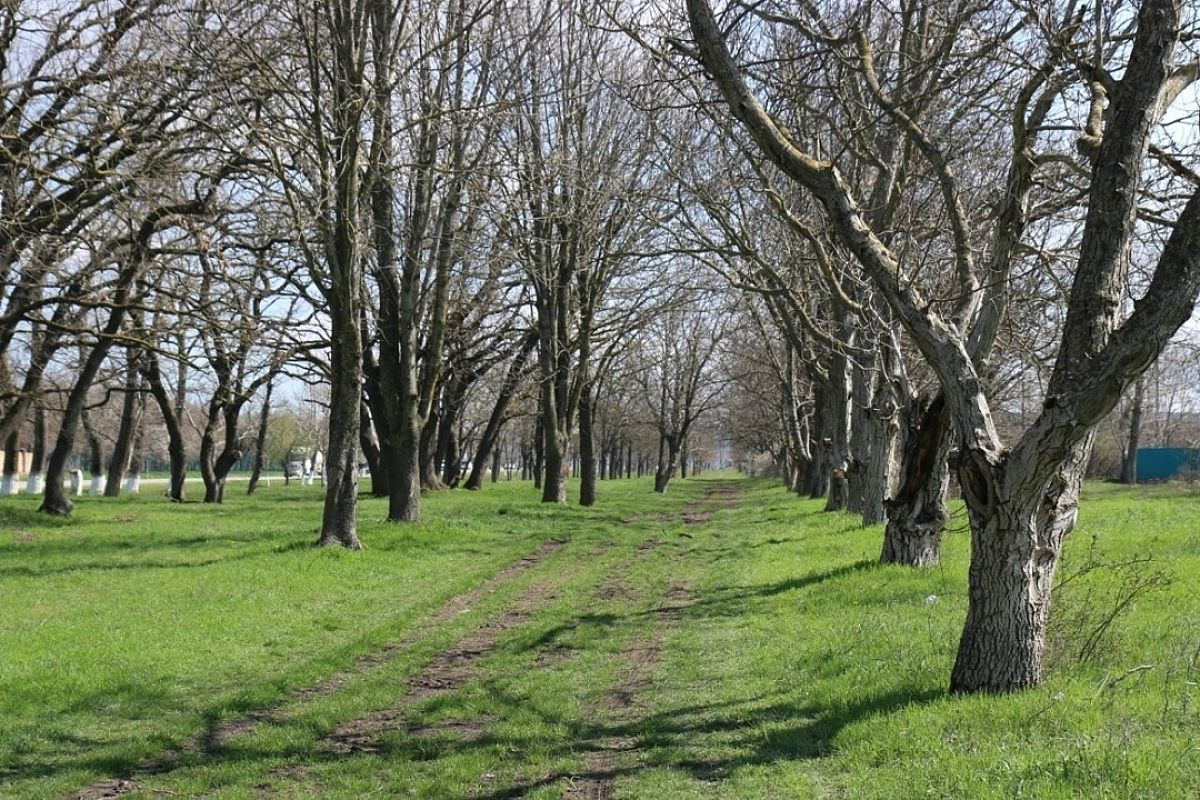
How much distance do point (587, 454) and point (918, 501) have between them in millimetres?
18676

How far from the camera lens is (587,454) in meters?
29.3

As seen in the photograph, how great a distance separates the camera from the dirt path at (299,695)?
214 inches

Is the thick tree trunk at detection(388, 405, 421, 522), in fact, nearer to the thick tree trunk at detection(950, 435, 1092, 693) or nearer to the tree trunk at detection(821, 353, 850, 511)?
the tree trunk at detection(821, 353, 850, 511)

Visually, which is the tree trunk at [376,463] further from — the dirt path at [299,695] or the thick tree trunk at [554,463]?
the dirt path at [299,695]

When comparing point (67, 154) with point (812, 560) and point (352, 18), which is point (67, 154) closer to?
point (352, 18)

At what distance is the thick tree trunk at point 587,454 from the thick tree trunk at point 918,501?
16899mm

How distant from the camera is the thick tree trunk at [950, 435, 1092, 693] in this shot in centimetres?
578

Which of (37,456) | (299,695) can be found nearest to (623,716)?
(299,695)

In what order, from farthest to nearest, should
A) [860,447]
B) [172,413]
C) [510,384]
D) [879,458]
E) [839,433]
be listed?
1. [510,384]
2. [172,413]
3. [839,433]
4. [860,447]
5. [879,458]

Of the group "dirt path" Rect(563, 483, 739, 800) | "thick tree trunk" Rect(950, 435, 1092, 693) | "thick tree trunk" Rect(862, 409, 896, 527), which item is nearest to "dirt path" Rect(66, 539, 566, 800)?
"dirt path" Rect(563, 483, 739, 800)

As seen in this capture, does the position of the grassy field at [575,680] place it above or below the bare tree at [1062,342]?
below

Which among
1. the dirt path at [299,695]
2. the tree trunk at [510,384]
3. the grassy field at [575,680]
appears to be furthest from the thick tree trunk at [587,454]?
the dirt path at [299,695]

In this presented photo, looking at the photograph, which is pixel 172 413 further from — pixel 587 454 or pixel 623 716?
pixel 623 716

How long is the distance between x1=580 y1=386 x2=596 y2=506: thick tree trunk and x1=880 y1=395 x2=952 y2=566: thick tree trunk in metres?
16.9
